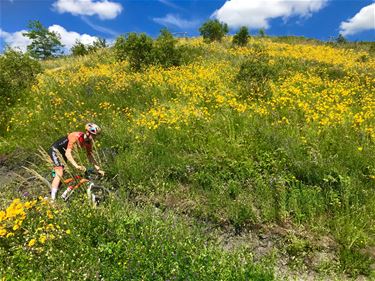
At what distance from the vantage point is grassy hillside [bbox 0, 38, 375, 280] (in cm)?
469

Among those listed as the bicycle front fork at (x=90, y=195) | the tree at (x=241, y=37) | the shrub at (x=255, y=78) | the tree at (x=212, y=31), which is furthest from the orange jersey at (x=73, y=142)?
the tree at (x=212, y=31)

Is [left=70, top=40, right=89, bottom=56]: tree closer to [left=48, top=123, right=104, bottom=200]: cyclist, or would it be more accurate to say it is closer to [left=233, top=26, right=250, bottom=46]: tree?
[left=233, top=26, right=250, bottom=46]: tree

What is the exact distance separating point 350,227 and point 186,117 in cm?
474

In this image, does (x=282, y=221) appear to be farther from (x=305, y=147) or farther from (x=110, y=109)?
(x=110, y=109)

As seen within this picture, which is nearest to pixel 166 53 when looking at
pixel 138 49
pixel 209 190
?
pixel 138 49

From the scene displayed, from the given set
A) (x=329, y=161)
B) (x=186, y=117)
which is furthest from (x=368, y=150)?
(x=186, y=117)

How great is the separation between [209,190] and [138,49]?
36.6 feet

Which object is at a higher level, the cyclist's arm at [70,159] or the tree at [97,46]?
the tree at [97,46]

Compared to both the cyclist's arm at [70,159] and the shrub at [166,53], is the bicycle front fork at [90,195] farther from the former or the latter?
the shrub at [166,53]

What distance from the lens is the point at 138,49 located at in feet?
53.2

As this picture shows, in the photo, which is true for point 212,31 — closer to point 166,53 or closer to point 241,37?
point 241,37

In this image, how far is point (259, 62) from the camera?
491 inches

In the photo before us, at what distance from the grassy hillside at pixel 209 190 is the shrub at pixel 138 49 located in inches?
159

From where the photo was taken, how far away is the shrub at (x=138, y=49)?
619 inches
